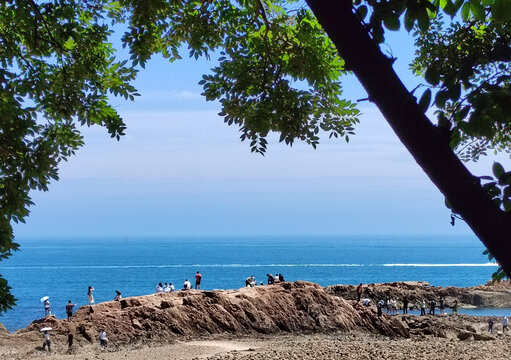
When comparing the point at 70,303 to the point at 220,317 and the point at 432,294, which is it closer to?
the point at 220,317

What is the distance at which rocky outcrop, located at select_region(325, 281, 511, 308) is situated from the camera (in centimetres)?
7275

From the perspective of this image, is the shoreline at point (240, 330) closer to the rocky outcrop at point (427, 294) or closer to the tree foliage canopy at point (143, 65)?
the tree foliage canopy at point (143, 65)

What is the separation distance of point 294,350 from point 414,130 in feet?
87.1

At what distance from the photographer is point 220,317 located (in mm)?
35094

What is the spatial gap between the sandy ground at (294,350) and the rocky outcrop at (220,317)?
53.9 inches

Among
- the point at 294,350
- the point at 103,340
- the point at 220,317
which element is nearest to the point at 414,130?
the point at 294,350

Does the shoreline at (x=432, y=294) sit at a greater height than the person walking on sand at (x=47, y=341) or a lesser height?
lesser

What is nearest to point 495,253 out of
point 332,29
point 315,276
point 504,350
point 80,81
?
point 332,29

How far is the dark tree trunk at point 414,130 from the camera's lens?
339 centimetres

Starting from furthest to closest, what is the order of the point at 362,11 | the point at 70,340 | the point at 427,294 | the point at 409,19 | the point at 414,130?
1. the point at 427,294
2. the point at 70,340
3. the point at 362,11
4. the point at 409,19
5. the point at 414,130

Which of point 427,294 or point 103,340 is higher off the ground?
point 103,340

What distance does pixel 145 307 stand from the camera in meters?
34.7

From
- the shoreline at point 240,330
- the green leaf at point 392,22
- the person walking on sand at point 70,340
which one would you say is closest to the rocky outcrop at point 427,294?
the shoreline at point 240,330

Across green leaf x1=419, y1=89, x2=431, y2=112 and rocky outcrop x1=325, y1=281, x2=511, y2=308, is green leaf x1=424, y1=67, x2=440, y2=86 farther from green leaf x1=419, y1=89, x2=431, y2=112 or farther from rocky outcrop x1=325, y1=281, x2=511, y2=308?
rocky outcrop x1=325, y1=281, x2=511, y2=308
